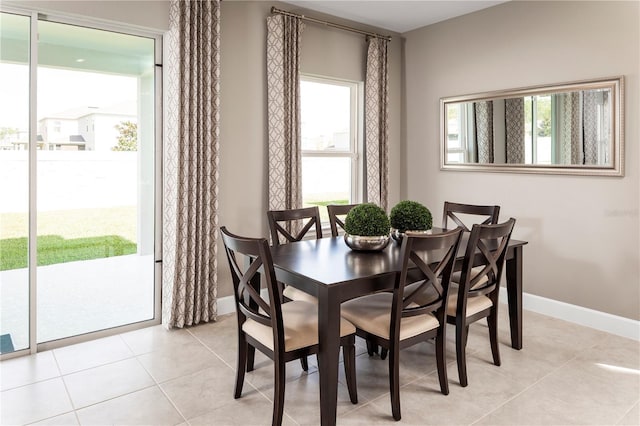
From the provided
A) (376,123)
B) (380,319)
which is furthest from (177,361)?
(376,123)

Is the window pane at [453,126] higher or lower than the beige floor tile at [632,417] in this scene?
higher

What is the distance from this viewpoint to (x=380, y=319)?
2414 mm

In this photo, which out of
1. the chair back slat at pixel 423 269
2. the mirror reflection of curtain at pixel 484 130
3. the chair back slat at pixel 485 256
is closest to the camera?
the chair back slat at pixel 423 269

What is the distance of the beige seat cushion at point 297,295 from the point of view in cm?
288

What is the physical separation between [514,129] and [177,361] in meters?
3.32

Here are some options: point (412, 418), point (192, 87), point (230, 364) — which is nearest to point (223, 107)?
point (192, 87)

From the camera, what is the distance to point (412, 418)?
2.31 meters

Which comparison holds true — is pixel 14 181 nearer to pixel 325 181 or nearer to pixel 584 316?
pixel 325 181

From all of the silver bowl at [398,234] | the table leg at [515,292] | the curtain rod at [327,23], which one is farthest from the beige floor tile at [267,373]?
the curtain rod at [327,23]

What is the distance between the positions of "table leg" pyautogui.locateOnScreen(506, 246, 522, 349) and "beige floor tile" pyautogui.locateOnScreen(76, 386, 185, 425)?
2.21m

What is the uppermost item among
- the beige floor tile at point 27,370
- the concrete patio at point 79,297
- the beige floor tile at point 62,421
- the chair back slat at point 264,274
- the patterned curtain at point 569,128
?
the patterned curtain at point 569,128

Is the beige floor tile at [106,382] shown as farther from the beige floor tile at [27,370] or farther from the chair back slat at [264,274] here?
the chair back slat at [264,274]

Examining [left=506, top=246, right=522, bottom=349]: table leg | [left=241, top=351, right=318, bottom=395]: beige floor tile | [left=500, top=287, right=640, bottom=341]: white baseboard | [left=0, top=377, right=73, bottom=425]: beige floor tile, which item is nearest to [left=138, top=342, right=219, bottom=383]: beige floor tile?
[left=241, top=351, right=318, bottom=395]: beige floor tile

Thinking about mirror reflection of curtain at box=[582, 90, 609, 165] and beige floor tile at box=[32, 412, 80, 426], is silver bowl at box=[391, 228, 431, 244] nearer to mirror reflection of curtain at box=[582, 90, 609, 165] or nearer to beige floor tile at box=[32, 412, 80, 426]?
mirror reflection of curtain at box=[582, 90, 609, 165]
